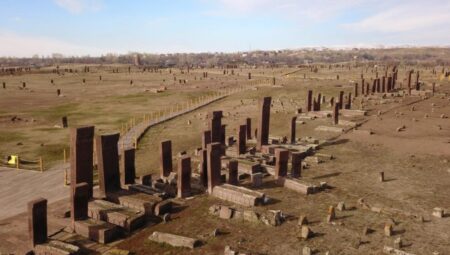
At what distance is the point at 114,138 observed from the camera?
17.1m

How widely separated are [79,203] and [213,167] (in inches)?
206

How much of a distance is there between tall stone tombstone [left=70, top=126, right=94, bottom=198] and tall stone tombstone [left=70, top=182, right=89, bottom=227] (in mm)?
1271

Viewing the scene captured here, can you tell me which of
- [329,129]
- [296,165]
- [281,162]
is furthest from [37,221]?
[329,129]

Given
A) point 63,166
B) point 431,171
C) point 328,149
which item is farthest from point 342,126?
point 63,166

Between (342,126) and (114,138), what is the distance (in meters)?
17.5

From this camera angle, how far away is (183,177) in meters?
16.9

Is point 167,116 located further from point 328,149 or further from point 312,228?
point 312,228

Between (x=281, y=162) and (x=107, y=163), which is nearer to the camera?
(x=107, y=163)

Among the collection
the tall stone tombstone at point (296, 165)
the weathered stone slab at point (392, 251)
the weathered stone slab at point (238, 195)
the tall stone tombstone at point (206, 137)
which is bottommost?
the weathered stone slab at point (392, 251)

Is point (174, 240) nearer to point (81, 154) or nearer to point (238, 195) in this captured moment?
point (238, 195)

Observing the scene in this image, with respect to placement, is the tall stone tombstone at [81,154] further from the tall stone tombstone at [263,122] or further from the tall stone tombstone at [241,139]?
the tall stone tombstone at [263,122]

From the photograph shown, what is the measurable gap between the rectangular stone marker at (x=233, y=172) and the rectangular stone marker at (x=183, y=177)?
1745mm

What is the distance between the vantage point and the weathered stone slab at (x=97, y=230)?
13117mm

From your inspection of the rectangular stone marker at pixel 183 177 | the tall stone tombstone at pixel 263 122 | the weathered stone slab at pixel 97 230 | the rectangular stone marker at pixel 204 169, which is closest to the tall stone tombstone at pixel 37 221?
the weathered stone slab at pixel 97 230
